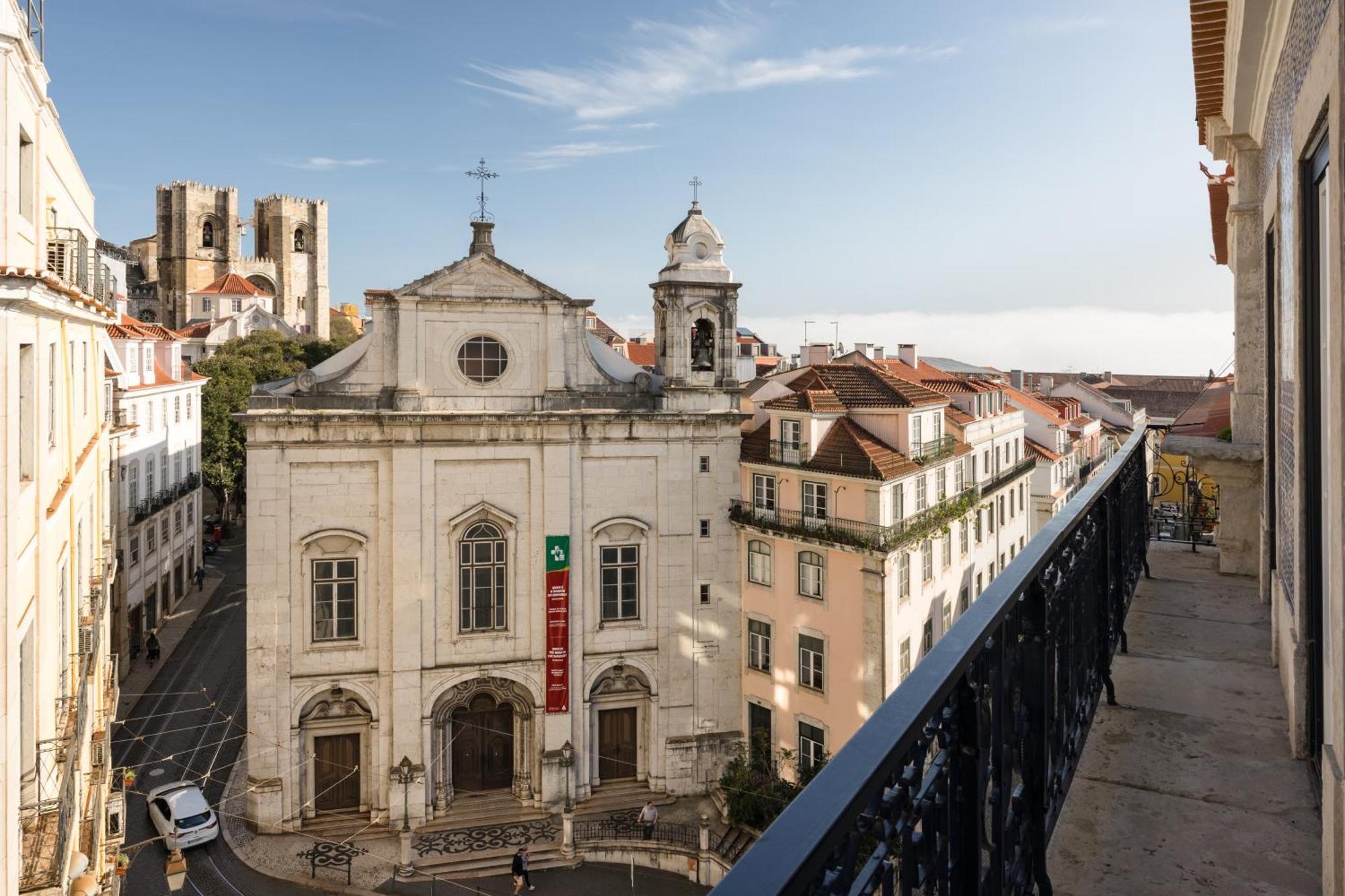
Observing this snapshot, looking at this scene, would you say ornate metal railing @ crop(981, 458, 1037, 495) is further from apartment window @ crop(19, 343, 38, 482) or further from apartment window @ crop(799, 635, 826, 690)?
apartment window @ crop(19, 343, 38, 482)

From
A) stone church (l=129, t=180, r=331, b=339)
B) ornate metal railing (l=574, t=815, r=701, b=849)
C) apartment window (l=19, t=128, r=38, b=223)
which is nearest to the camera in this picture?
apartment window (l=19, t=128, r=38, b=223)

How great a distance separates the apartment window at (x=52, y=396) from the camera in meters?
11.0

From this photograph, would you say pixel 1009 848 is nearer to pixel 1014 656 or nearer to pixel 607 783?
pixel 1014 656

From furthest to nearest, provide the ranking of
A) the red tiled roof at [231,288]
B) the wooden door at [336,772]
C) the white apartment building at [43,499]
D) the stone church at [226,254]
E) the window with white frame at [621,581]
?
the stone church at [226,254]
the red tiled roof at [231,288]
the window with white frame at [621,581]
the wooden door at [336,772]
the white apartment building at [43,499]

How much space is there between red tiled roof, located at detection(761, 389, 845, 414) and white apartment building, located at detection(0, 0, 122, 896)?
1566 centimetres

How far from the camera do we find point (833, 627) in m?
22.2

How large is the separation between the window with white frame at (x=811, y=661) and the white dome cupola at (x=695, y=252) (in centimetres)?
1007

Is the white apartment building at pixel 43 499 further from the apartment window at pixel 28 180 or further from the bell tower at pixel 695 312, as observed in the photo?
the bell tower at pixel 695 312

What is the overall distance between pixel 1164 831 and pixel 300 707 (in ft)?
71.4

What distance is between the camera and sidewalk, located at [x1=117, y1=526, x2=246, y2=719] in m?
29.1

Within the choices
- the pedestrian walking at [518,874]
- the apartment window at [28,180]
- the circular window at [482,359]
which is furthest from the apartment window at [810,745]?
the apartment window at [28,180]

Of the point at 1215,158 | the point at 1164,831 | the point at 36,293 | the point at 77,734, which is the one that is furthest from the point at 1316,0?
the point at 77,734

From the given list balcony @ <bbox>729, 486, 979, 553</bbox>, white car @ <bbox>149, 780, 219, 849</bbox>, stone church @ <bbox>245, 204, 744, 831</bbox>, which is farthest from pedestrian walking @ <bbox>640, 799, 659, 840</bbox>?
white car @ <bbox>149, 780, 219, 849</bbox>

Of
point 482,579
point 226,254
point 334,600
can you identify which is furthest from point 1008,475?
point 226,254
